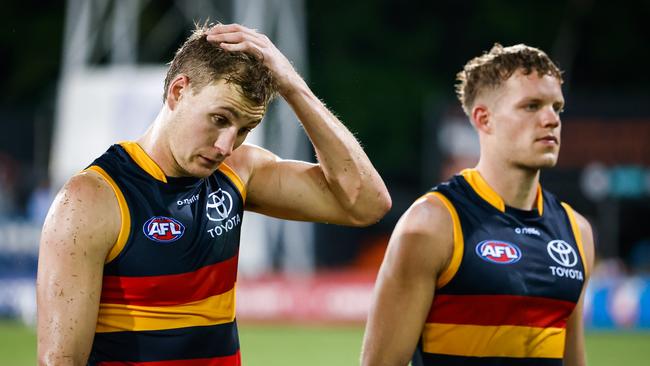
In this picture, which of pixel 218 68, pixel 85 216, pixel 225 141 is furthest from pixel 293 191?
pixel 85 216

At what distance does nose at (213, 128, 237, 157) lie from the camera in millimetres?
3578

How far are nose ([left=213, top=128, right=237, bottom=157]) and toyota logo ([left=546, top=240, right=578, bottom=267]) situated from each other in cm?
166

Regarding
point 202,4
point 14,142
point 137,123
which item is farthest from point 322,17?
point 137,123

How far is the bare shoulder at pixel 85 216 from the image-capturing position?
337cm

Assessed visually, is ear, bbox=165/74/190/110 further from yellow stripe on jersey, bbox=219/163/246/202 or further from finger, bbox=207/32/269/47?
yellow stripe on jersey, bbox=219/163/246/202

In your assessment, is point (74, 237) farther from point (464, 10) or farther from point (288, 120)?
point (464, 10)

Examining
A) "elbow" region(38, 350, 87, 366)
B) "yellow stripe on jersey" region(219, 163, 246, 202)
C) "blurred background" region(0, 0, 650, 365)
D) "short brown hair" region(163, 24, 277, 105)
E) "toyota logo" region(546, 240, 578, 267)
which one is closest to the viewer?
"elbow" region(38, 350, 87, 366)

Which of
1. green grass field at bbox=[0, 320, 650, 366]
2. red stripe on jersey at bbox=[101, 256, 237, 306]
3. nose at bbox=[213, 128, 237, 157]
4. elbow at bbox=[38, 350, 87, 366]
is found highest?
nose at bbox=[213, 128, 237, 157]

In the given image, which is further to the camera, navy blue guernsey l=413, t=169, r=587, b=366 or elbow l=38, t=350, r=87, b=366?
navy blue guernsey l=413, t=169, r=587, b=366

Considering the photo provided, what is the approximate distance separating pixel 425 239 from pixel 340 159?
66 cm

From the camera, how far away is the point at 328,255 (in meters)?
24.2

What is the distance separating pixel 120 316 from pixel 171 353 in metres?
0.21

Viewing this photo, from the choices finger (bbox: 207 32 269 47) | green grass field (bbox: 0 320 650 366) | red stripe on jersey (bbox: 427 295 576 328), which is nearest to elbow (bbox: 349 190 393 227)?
red stripe on jersey (bbox: 427 295 576 328)

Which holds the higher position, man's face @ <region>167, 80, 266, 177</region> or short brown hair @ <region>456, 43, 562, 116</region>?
short brown hair @ <region>456, 43, 562, 116</region>
